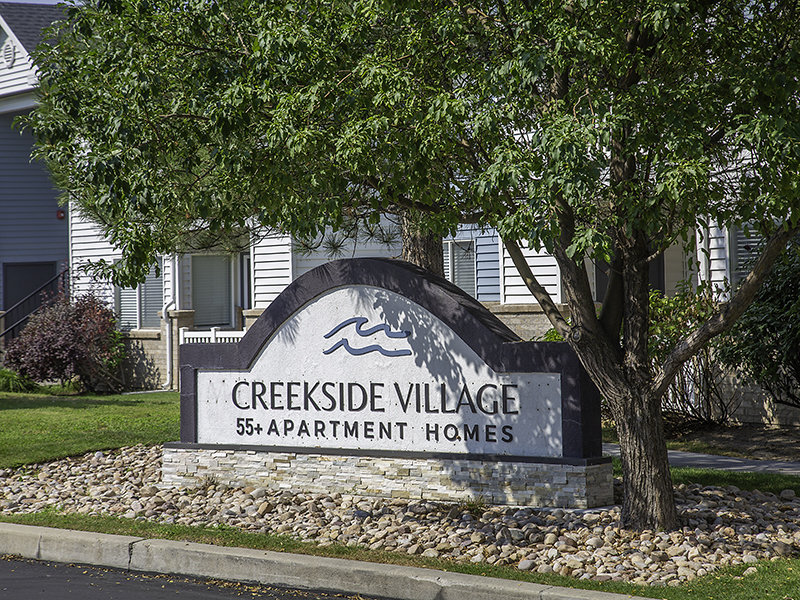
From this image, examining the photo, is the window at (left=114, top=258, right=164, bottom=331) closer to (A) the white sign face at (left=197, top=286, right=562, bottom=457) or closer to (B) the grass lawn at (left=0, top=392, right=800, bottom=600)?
(B) the grass lawn at (left=0, top=392, right=800, bottom=600)

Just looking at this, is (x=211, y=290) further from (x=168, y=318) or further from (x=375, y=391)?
(x=375, y=391)

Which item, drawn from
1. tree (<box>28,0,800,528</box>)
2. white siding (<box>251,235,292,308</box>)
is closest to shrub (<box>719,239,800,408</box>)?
tree (<box>28,0,800,528</box>)

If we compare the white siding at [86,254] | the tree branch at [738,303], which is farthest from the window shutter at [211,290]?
the tree branch at [738,303]

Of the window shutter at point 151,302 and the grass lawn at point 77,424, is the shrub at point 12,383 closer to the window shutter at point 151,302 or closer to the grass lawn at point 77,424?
the grass lawn at point 77,424

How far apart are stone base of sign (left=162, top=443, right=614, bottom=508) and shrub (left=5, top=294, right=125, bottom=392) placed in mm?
10451

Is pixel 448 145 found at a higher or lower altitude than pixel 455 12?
lower

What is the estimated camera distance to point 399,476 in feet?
29.2

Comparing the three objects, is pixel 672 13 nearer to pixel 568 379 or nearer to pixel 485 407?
pixel 568 379

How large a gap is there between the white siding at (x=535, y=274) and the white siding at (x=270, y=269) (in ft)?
14.3

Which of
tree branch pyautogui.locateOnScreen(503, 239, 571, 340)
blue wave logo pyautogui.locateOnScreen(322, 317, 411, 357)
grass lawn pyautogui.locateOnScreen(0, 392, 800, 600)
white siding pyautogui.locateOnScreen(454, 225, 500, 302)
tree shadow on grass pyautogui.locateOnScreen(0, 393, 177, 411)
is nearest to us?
grass lawn pyautogui.locateOnScreen(0, 392, 800, 600)

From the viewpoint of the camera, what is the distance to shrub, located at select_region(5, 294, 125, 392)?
1967cm

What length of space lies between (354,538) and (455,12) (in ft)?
12.7

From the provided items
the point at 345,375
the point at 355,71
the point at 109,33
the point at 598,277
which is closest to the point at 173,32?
the point at 109,33

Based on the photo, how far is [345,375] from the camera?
30.8 feet
